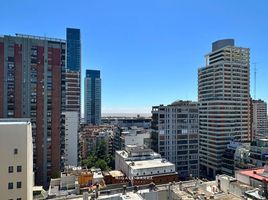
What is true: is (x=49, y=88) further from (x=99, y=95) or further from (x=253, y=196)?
(x=99, y=95)

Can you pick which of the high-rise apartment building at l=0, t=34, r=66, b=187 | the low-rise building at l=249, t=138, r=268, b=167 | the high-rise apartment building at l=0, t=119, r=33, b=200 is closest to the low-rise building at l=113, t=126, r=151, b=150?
the high-rise apartment building at l=0, t=34, r=66, b=187

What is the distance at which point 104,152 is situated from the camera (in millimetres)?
84938

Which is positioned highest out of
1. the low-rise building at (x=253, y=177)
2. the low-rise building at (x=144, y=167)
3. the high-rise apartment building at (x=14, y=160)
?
the high-rise apartment building at (x=14, y=160)

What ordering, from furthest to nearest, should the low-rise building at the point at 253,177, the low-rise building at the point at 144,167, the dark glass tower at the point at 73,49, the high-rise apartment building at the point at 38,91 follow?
the dark glass tower at the point at 73,49
the high-rise apartment building at the point at 38,91
the low-rise building at the point at 144,167
the low-rise building at the point at 253,177

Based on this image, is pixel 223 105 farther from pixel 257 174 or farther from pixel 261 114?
pixel 261 114

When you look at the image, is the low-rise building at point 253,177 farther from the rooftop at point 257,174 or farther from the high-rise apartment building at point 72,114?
the high-rise apartment building at point 72,114

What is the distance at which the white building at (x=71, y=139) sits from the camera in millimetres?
69381

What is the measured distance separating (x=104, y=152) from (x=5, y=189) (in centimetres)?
6765

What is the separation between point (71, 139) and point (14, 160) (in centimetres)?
5368

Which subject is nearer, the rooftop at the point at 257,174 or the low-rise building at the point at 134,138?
the rooftop at the point at 257,174

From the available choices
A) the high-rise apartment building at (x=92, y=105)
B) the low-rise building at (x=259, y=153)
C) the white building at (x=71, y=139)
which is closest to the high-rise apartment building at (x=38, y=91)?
the white building at (x=71, y=139)

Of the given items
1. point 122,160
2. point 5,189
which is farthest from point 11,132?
point 122,160

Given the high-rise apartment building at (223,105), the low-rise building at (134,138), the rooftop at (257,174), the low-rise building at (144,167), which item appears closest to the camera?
the rooftop at (257,174)

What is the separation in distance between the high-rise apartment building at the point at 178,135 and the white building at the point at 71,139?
22646mm
